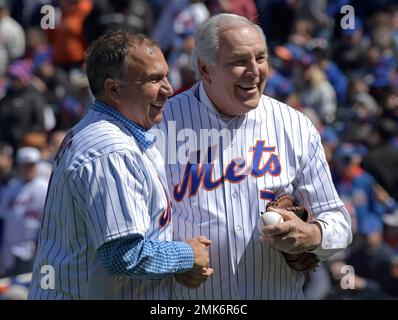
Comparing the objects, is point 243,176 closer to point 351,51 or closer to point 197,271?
point 197,271

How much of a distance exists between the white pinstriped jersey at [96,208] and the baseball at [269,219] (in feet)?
1.20

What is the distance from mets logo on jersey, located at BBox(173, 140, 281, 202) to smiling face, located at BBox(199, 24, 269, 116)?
0.21 metres

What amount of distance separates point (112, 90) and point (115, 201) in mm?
446

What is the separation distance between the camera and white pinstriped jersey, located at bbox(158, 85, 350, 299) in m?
4.23

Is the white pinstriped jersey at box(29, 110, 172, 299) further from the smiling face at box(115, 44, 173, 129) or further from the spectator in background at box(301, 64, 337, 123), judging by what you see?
the spectator in background at box(301, 64, 337, 123)

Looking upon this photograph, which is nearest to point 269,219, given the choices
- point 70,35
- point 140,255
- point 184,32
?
point 140,255

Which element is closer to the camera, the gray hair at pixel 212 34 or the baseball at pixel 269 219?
the baseball at pixel 269 219

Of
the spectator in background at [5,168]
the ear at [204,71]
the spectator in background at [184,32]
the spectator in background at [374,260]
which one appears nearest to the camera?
the ear at [204,71]

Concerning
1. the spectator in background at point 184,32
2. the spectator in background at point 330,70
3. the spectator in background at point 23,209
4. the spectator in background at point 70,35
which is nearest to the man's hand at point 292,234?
the spectator in background at point 23,209

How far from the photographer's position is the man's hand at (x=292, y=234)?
3994mm

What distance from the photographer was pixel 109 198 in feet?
12.1

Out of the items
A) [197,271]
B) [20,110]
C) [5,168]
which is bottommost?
[197,271]

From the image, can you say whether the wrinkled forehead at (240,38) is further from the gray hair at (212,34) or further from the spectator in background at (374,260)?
the spectator in background at (374,260)

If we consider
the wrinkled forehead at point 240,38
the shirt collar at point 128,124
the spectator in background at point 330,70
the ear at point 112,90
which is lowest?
the shirt collar at point 128,124
